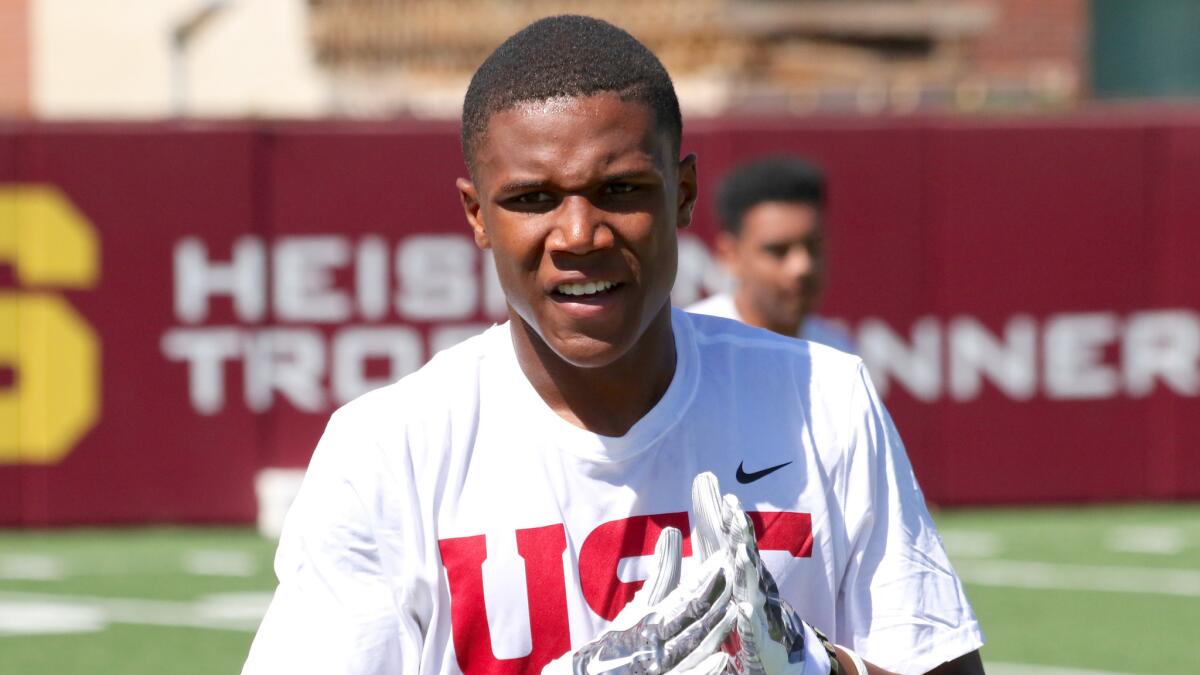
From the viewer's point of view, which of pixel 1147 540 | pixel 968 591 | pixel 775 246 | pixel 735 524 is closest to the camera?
pixel 735 524

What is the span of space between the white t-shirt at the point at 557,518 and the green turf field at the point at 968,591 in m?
5.40

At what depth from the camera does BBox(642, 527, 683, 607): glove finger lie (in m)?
2.84

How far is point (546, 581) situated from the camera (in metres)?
3.00

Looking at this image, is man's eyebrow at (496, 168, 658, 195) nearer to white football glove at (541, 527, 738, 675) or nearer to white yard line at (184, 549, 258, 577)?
white football glove at (541, 527, 738, 675)

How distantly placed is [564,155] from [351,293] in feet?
33.3

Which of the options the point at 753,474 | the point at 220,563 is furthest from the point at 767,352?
the point at 220,563

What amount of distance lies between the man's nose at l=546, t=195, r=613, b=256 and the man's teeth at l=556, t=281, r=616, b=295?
0.05 metres

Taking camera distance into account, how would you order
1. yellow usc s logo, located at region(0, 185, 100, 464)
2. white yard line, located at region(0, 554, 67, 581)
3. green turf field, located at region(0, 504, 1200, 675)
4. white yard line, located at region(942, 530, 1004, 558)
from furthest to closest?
yellow usc s logo, located at region(0, 185, 100, 464), white yard line, located at region(942, 530, 1004, 558), white yard line, located at region(0, 554, 67, 581), green turf field, located at region(0, 504, 1200, 675)

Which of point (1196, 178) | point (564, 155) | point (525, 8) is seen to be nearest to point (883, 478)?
point (564, 155)

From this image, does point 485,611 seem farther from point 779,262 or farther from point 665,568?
point 779,262

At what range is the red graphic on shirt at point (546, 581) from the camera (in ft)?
9.80

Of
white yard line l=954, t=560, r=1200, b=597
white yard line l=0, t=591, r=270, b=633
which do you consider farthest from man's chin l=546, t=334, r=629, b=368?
white yard line l=954, t=560, r=1200, b=597

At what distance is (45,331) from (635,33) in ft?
21.7

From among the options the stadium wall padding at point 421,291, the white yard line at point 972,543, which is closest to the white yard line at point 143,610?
the stadium wall padding at point 421,291
